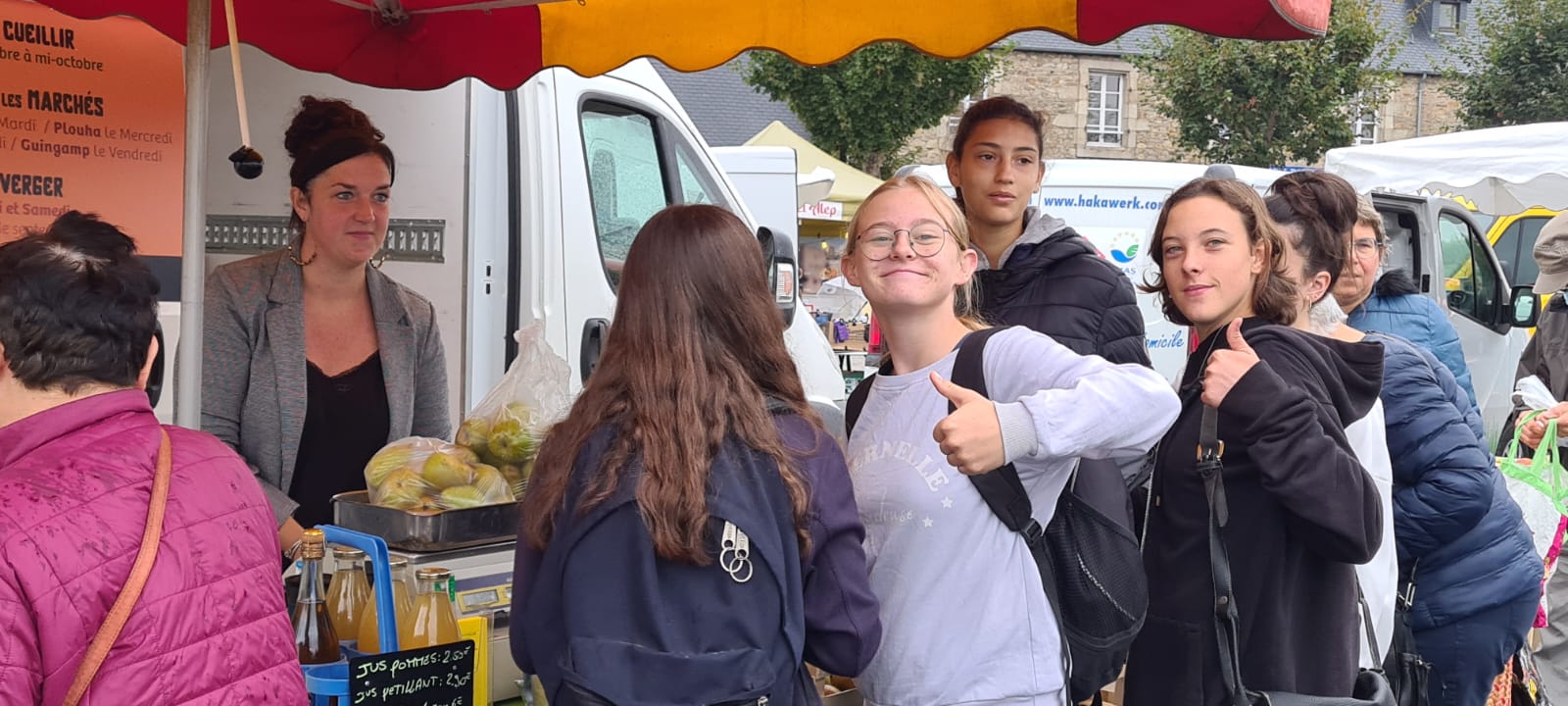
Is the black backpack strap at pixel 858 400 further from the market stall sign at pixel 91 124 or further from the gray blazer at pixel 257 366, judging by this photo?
the market stall sign at pixel 91 124

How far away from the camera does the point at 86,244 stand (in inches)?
67.7

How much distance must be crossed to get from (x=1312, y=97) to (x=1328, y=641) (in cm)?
1842

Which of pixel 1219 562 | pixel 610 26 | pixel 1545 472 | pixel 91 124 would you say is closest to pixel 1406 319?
pixel 1545 472

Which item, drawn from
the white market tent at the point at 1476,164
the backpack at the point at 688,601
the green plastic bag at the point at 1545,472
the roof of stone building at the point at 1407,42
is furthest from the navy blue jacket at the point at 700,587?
the roof of stone building at the point at 1407,42

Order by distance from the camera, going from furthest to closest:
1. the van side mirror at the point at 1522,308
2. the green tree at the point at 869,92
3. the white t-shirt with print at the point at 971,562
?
1. the green tree at the point at 869,92
2. the van side mirror at the point at 1522,308
3. the white t-shirt with print at the point at 971,562

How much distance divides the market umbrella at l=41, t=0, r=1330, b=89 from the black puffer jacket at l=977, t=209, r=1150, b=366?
0.50 meters

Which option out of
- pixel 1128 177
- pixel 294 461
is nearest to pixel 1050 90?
pixel 1128 177

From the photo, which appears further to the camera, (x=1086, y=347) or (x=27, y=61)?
(x=27, y=61)

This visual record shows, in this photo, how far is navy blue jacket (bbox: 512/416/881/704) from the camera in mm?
1689

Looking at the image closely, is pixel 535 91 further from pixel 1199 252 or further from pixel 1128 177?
pixel 1128 177

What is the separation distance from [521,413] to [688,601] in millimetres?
915

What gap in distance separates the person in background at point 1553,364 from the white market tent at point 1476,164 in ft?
13.3

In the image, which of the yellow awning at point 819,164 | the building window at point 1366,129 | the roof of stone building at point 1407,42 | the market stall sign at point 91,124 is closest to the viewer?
the market stall sign at point 91,124

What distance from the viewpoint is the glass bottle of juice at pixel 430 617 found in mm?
2072
